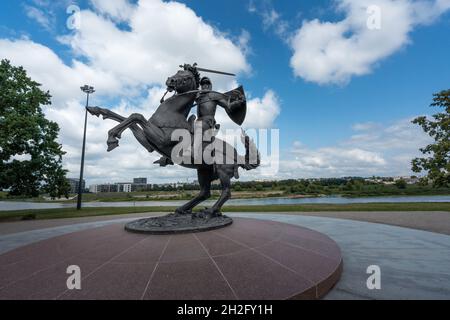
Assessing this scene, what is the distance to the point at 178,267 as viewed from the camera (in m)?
3.63

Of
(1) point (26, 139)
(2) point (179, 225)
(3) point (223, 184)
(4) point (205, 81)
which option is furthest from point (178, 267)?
(1) point (26, 139)

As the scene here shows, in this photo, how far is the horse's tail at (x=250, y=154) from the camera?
6.85m

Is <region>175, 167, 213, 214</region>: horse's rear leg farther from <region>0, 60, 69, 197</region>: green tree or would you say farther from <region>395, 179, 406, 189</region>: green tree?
<region>395, 179, 406, 189</region>: green tree

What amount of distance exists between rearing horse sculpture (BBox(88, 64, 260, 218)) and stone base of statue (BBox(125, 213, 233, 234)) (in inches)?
14.6

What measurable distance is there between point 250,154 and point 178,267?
4.00 meters

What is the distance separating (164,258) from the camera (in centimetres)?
395

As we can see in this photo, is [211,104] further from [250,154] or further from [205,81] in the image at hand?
[250,154]

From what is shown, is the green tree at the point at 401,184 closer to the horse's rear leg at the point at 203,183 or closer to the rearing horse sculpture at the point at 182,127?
the rearing horse sculpture at the point at 182,127

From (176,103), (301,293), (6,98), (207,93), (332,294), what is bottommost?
(332,294)

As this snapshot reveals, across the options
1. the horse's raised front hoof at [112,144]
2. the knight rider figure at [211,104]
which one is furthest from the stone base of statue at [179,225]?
the horse's raised front hoof at [112,144]

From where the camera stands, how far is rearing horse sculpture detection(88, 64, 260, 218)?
6066 millimetres
